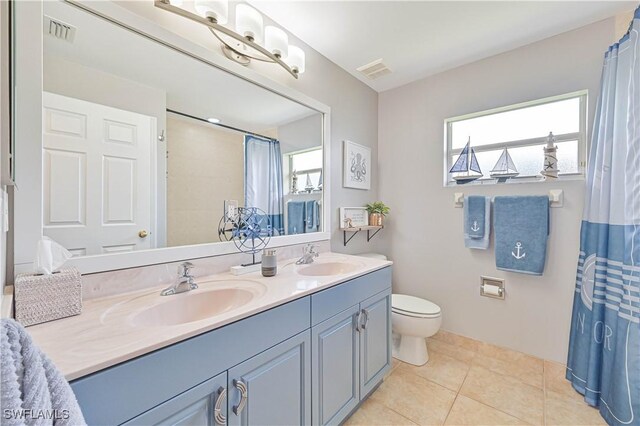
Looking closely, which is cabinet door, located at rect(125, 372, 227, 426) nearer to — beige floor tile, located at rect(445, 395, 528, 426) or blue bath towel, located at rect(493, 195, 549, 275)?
beige floor tile, located at rect(445, 395, 528, 426)

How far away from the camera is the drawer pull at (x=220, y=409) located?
30.9 inches

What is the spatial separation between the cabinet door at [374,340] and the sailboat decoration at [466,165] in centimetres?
117

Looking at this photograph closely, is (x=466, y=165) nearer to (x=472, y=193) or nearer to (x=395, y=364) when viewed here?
(x=472, y=193)

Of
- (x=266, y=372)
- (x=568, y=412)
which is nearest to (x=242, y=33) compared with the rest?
(x=266, y=372)

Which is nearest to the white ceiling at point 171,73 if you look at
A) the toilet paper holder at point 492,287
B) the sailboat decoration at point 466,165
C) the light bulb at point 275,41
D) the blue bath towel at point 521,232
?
the light bulb at point 275,41

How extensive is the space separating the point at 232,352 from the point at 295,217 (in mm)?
1077

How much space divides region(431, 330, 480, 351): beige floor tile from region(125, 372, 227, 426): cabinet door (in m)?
2.01

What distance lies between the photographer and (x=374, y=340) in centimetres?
153

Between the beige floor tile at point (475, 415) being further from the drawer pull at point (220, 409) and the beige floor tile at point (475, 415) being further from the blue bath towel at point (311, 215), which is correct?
the blue bath towel at point (311, 215)

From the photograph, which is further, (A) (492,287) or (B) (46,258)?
(A) (492,287)

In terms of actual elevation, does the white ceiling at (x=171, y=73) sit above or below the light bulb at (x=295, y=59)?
below

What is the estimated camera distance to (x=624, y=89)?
1.40 metres

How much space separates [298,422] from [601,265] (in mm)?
1855

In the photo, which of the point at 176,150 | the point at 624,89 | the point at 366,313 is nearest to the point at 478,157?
the point at 624,89
